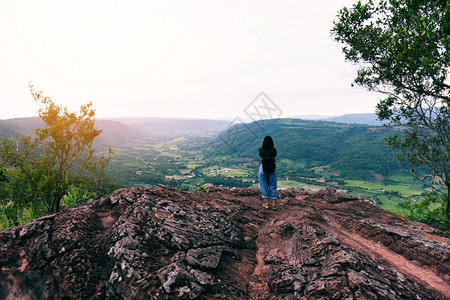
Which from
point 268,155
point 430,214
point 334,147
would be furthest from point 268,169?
point 334,147

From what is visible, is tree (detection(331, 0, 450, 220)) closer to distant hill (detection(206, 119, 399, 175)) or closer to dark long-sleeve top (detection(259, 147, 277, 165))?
dark long-sleeve top (detection(259, 147, 277, 165))

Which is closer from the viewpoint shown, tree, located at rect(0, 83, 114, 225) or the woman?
tree, located at rect(0, 83, 114, 225)

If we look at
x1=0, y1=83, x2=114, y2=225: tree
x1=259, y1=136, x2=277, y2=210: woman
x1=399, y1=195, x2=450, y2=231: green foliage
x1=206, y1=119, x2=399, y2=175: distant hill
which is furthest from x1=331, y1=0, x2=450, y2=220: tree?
x1=206, y1=119, x2=399, y2=175: distant hill

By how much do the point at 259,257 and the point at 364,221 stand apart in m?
4.68

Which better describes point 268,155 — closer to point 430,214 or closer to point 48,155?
point 48,155

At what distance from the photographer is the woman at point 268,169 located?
28.6 feet

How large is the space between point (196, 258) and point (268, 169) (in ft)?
16.5

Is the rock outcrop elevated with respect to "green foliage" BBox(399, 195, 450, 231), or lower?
elevated

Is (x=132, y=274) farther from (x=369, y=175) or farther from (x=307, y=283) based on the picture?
(x=369, y=175)

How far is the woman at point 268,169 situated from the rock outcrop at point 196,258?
2.06 meters

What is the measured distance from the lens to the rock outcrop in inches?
165

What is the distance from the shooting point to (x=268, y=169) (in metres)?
8.82

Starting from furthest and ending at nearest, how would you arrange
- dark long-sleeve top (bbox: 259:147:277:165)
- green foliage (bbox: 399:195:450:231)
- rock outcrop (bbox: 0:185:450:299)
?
green foliage (bbox: 399:195:450:231) → dark long-sleeve top (bbox: 259:147:277:165) → rock outcrop (bbox: 0:185:450:299)

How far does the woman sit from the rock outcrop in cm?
206
